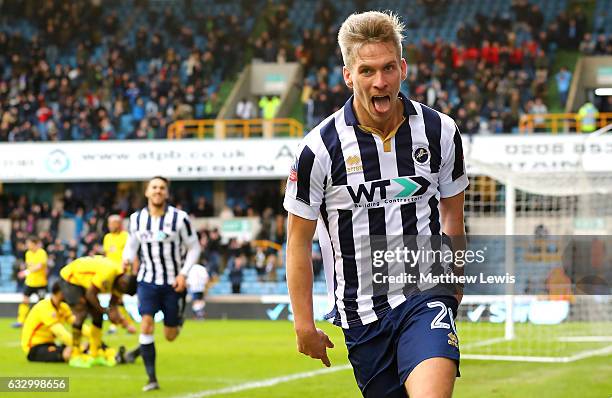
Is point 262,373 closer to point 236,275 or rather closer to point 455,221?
point 455,221

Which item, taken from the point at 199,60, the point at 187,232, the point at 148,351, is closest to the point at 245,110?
the point at 199,60

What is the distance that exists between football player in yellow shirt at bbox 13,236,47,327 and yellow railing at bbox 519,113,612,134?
11.3m

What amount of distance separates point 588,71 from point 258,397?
68.6 feet

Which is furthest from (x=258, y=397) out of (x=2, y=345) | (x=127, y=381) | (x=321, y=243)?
(x=2, y=345)

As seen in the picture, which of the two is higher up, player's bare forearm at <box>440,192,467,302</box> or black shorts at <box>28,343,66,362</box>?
player's bare forearm at <box>440,192,467,302</box>

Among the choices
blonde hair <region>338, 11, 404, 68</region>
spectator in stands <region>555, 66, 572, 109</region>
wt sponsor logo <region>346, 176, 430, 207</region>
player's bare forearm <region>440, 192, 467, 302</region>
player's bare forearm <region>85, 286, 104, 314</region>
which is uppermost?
spectator in stands <region>555, 66, 572, 109</region>

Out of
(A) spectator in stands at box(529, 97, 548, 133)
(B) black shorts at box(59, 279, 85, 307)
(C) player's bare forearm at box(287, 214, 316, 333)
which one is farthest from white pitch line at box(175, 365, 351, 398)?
(A) spectator in stands at box(529, 97, 548, 133)

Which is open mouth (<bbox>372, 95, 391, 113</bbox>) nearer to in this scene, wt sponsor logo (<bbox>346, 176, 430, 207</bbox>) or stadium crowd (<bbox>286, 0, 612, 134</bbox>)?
wt sponsor logo (<bbox>346, 176, 430, 207</bbox>)

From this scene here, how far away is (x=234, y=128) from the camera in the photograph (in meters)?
28.4

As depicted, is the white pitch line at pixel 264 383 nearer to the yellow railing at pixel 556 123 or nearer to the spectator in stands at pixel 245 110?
the yellow railing at pixel 556 123

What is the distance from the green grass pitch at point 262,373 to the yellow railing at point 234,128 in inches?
456

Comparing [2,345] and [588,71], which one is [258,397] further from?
[588,71]

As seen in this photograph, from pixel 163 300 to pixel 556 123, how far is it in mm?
16544

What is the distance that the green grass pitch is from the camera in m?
9.77
